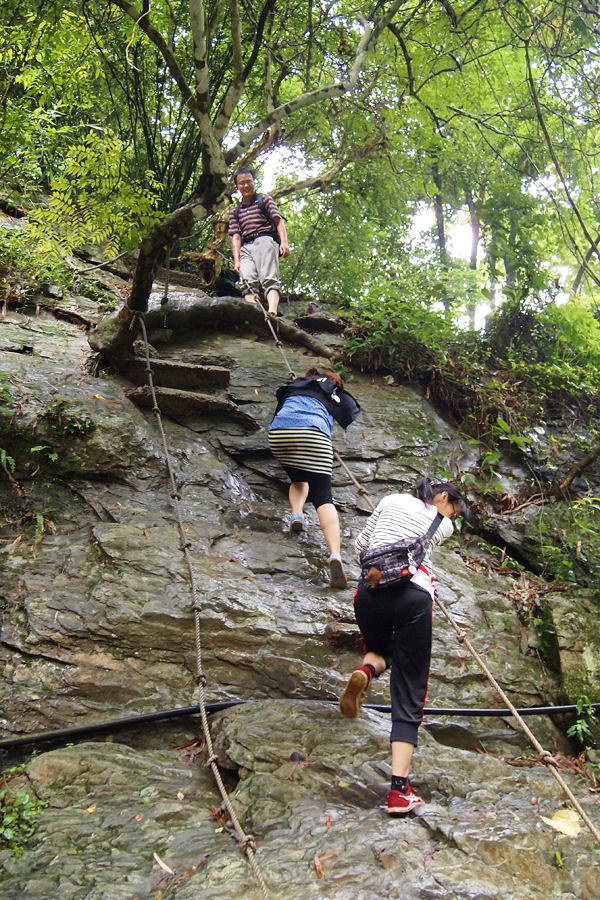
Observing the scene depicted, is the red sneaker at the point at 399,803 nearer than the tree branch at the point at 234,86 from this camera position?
Yes

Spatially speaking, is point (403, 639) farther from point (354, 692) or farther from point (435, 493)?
point (435, 493)

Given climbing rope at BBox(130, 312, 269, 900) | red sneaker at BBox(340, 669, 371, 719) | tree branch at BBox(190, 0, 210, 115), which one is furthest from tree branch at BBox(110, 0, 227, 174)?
red sneaker at BBox(340, 669, 371, 719)

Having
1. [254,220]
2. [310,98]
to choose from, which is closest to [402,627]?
[310,98]

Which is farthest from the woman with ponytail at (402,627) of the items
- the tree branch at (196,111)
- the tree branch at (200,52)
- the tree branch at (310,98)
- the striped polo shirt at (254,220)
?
the striped polo shirt at (254,220)

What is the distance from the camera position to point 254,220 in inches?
325

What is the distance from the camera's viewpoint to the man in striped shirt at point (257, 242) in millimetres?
8195

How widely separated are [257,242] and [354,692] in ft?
21.4

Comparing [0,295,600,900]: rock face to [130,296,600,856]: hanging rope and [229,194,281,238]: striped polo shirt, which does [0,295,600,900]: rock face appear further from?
[229,194,281,238]: striped polo shirt

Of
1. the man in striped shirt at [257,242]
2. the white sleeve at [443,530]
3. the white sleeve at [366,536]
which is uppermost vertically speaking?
the man in striped shirt at [257,242]

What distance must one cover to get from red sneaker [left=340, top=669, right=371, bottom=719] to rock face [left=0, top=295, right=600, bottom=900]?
194 mm

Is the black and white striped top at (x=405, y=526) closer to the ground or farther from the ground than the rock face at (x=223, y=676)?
farther from the ground

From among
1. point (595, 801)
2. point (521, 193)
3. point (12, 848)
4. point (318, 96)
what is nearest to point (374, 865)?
point (12, 848)

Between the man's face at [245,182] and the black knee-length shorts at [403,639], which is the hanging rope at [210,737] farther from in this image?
the man's face at [245,182]

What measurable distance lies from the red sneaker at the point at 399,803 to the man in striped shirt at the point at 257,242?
6369mm
